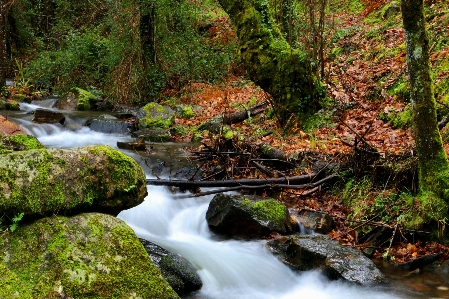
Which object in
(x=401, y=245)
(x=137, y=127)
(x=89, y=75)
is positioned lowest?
(x=401, y=245)

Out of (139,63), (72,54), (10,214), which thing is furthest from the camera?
(72,54)

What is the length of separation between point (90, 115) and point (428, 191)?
10.5 meters

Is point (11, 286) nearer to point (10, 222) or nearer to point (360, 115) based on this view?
point (10, 222)

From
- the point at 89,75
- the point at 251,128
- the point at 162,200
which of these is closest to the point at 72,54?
the point at 89,75

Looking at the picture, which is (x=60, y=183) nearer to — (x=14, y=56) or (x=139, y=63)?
(x=139, y=63)

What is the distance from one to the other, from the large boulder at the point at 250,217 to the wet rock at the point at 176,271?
4.69 feet

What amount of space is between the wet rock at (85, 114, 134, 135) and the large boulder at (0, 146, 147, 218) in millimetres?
8050

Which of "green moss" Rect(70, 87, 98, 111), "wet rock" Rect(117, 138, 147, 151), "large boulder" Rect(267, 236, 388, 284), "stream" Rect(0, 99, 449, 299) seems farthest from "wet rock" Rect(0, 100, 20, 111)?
"large boulder" Rect(267, 236, 388, 284)

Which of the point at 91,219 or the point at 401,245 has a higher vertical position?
the point at 91,219

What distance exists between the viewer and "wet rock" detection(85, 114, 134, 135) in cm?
1195

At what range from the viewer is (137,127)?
1226 cm

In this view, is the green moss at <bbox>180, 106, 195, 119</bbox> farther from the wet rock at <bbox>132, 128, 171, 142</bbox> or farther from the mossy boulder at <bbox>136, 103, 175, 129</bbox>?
the wet rock at <bbox>132, 128, 171, 142</bbox>

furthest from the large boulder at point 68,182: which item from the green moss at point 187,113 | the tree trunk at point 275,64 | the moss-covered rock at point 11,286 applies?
the green moss at point 187,113

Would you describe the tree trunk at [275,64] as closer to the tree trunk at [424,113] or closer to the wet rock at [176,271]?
the tree trunk at [424,113]
